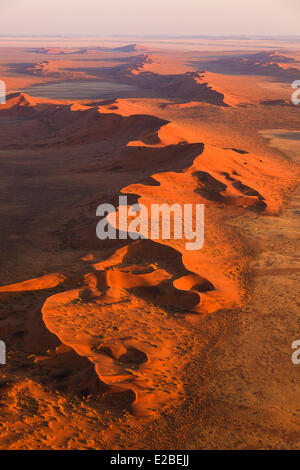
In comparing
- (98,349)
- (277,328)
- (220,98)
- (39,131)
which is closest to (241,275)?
(277,328)

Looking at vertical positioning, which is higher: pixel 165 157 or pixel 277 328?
pixel 165 157

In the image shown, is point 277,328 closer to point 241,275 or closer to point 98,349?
point 241,275

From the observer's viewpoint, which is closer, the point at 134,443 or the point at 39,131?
the point at 134,443

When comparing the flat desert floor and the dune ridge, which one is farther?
the dune ridge

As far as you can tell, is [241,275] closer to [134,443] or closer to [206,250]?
[206,250]

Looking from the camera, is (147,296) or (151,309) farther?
(147,296)

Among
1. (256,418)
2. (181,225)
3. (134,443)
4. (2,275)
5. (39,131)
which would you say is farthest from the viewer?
(39,131)

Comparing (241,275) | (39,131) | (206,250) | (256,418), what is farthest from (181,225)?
(39,131)

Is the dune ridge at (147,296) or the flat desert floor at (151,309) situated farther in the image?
the dune ridge at (147,296)

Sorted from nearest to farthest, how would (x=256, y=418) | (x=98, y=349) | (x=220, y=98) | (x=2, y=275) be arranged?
(x=256, y=418) → (x=98, y=349) → (x=2, y=275) → (x=220, y=98)

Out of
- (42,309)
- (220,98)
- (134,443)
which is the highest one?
(220,98)
